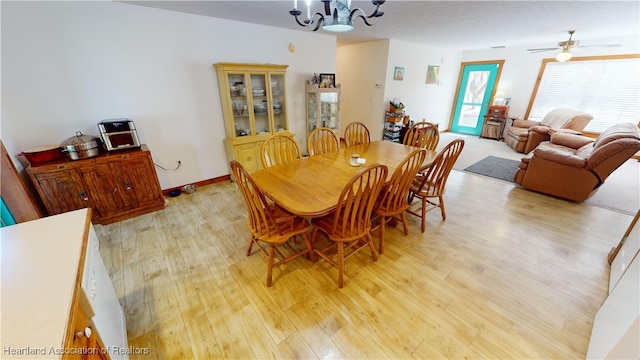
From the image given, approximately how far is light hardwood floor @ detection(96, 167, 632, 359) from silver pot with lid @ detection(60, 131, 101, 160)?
2.58ft

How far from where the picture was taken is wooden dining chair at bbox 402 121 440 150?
2992mm

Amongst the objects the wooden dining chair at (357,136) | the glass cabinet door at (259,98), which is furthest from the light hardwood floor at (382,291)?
the glass cabinet door at (259,98)

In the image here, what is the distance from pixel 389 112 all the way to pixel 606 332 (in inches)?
187

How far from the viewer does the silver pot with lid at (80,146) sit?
230 cm

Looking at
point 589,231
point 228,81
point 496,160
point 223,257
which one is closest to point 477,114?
point 496,160

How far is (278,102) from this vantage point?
3.89 m

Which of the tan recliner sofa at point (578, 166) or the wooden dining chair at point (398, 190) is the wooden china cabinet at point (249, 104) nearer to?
the wooden dining chair at point (398, 190)

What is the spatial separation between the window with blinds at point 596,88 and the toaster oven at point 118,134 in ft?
26.7

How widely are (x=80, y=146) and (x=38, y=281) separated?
2152 millimetres

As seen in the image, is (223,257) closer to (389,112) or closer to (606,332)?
(606,332)

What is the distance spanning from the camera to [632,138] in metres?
2.57

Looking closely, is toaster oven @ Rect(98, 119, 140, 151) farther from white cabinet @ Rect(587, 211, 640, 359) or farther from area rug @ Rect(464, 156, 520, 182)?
area rug @ Rect(464, 156, 520, 182)

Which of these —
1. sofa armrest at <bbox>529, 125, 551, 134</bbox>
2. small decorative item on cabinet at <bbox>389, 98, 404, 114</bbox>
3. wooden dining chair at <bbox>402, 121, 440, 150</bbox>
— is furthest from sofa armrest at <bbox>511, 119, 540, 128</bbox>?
wooden dining chair at <bbox>402, 121, 440, 150</bbox>

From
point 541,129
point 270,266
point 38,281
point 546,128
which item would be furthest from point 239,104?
point 546,128
